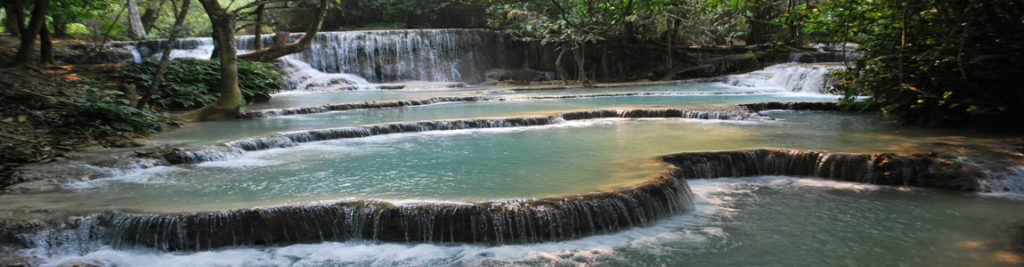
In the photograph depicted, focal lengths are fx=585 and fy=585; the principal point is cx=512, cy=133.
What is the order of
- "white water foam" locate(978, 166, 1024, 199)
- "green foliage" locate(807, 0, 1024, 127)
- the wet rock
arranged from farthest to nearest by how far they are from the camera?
the wet rock < "green foliage" locate(807, 0, 1024, 127) < "white water foam" locate(978, 166, 1024, 199)

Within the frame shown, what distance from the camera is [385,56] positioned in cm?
2202

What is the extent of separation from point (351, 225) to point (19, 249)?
7.07 ft

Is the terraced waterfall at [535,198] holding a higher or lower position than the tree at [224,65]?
lower

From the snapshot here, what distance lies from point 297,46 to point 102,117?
13.0ft

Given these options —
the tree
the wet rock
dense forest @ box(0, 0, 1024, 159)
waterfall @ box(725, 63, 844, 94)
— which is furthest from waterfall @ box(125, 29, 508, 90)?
the wet rock

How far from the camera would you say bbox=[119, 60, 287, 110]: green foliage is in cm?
1073

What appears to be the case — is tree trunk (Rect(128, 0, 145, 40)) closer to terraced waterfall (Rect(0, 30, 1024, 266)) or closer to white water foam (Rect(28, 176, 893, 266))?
terraced waterfall (Rect(0, 30, 1024, 266))

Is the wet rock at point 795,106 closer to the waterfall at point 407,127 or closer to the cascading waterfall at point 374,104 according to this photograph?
the waterfall at point 407,127

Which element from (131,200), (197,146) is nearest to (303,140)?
(197,146)

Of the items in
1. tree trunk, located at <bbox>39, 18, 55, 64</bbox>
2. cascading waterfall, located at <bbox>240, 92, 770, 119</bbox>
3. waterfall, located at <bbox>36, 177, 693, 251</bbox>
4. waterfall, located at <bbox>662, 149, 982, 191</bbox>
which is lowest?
waterfall, located at <bbox>36, 177, 693, 251</bbox>

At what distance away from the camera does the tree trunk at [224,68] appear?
30.5 feet

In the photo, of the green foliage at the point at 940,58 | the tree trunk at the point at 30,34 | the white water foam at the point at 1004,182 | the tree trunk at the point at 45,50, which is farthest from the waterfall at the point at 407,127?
the tree trunk at the point at 45,50

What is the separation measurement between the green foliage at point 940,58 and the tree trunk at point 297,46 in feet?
26.3

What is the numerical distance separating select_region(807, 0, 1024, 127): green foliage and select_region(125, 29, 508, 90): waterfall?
49.5 feet
